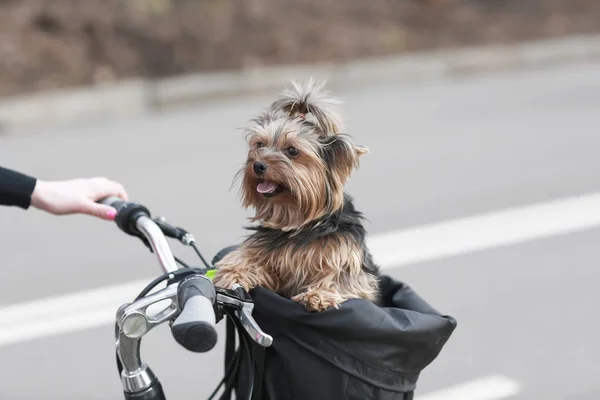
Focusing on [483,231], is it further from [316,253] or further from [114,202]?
[316,253]

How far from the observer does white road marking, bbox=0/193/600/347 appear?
5.23m

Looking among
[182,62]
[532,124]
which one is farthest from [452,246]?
[182,62]

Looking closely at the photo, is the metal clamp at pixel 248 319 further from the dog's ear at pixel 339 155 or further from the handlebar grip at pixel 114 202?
the handlebar grip at pixel 114 202

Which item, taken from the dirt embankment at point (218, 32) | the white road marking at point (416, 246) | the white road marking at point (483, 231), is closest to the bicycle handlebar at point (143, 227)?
the white road marking at point (416, 246)

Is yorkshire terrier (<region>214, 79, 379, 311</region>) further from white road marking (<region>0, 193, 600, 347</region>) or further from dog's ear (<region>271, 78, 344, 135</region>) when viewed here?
white road marking (<region>0, 193, 600, 347</region>)

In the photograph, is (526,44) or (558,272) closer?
(558,272)

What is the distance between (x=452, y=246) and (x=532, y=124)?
16.0 feet

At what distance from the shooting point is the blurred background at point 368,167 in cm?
483

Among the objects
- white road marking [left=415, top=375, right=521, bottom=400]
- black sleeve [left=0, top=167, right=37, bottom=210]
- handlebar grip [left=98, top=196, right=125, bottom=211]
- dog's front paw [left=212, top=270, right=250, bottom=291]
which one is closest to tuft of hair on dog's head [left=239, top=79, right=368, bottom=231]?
dog's front paw [left=212, top=270, right=250, bottom=291]

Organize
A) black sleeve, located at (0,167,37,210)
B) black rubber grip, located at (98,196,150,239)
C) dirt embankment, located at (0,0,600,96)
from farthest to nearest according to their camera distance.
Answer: dirt embankment, located at (0,0,600,96) → black sleeve, located at (0,167,37,210) → black rubber grip, located at (98,196,150,239)

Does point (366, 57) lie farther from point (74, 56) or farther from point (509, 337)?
point (509, 337)

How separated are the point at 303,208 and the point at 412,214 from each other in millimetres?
4770

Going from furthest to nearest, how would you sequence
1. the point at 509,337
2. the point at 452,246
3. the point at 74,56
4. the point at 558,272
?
the point at 74,56 < the point at 452,246 < the point at 558,272 < the point at 509,337

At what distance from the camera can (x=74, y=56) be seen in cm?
1398
